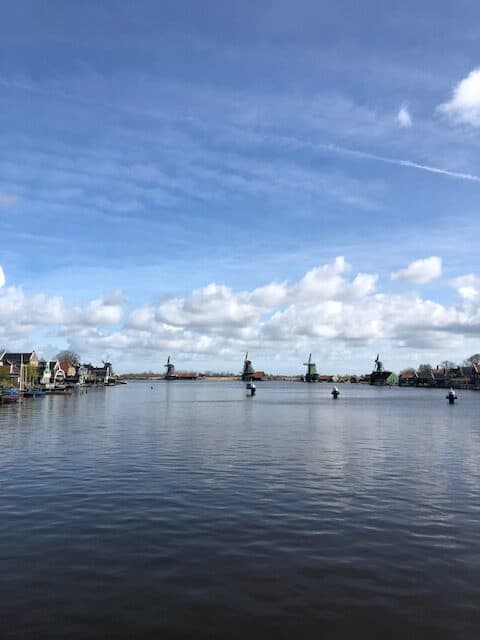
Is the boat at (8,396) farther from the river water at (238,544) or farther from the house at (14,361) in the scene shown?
the river water at (238,544)

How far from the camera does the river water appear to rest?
14.1 meters

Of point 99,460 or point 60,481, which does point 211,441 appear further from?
point 60,481

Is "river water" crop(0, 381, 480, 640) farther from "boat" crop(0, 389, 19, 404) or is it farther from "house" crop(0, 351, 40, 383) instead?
"house" crop(0, 351, 40, 383)

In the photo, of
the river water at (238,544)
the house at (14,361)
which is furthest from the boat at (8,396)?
the river water at (238,544)

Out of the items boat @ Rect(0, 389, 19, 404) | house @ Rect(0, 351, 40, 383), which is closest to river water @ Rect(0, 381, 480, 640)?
boat @ Rect(0, 389, 19, 404)

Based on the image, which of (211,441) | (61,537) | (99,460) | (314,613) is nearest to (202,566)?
(314,613)

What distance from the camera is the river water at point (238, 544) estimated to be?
46.2 feet

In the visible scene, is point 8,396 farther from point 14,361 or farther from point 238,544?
point 238,544

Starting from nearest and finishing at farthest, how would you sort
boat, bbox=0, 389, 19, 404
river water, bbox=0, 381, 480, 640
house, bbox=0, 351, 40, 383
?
river water, bbox=0, 381, 480, 640 < boat, bbox=0, 389, 19, 404 < house, bbox=0, 351, 40, 383

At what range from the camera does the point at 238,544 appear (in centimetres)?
2012

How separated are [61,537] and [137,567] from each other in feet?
15.3

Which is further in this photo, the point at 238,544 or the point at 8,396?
the point at 8,396

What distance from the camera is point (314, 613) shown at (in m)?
14.4

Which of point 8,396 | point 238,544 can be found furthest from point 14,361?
point 238,544
